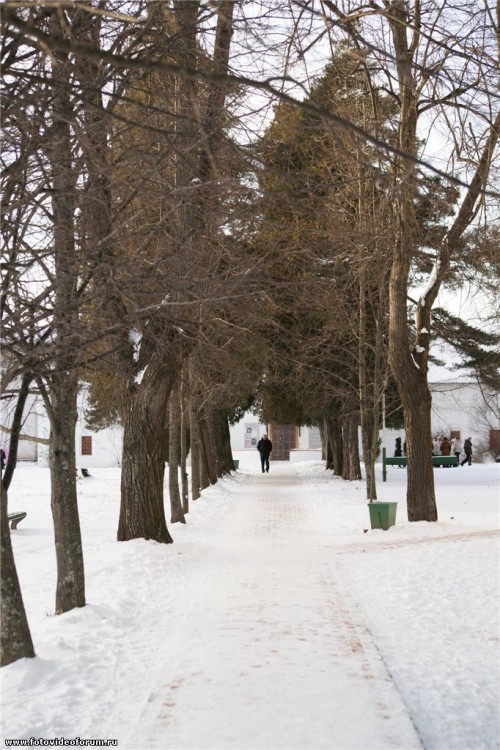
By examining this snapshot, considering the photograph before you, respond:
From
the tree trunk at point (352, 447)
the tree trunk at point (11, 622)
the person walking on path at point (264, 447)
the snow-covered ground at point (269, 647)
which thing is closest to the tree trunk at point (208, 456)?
the tree trunk at point (352, 447)

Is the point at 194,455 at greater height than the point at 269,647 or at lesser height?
greater

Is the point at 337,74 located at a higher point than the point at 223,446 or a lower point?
higher

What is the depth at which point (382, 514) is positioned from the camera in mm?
16750

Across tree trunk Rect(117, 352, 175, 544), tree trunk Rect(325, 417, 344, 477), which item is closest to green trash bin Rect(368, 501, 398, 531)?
tree trunk Rect(117, 352, 175, 544)

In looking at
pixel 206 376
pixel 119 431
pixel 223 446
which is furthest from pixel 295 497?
pixel 119 431

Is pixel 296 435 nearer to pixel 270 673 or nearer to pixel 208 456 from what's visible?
pixel 208 456

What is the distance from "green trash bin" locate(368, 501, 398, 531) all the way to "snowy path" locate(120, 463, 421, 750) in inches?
190

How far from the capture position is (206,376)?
22922 mm

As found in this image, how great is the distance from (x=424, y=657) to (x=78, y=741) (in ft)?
10.0

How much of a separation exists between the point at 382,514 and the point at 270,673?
10.5 m

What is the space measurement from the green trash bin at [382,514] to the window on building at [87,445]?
56.1 m

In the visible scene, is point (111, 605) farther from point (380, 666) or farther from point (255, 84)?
point (255, 84)

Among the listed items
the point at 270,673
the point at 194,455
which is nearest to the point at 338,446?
the point at 194,455

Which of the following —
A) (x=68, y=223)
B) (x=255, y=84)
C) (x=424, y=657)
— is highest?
(x=68, y=223)
